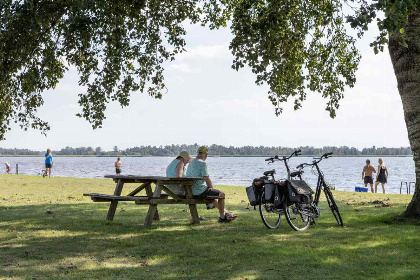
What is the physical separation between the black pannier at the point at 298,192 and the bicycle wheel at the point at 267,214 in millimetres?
594

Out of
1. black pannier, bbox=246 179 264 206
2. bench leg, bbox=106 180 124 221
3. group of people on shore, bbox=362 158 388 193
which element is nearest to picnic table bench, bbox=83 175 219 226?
bench leg, bbox=106 180 124 221

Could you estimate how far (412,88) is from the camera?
11133mm

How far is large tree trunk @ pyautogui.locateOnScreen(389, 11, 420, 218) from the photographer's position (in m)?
11.0

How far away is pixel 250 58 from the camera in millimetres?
10516

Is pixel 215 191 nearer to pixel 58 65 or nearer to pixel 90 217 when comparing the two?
pixel 90 217

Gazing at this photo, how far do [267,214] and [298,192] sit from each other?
4.23 ft

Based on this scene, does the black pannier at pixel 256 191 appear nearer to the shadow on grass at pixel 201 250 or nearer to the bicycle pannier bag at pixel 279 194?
the bicycle pannier bag at pixel 279 194

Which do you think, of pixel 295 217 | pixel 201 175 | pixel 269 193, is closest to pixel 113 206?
pixel 201 175

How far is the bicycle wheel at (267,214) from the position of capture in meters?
10.0

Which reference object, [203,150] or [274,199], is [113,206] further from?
[274,199]

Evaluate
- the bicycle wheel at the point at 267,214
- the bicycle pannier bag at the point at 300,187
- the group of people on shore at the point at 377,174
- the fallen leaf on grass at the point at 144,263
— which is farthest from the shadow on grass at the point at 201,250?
the group of people on shore at the point at 377,174

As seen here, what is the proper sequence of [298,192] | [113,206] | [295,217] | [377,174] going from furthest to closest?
[377,174] → [113,206] → [295,217] → [298,192]

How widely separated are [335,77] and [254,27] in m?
6.45

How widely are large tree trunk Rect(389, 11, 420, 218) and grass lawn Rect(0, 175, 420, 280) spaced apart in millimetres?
1105
